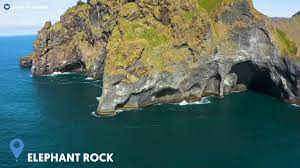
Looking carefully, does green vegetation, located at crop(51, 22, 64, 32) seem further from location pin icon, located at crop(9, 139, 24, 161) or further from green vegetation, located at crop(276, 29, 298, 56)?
green vegetation, located at crop(276, 29, 298, 56)

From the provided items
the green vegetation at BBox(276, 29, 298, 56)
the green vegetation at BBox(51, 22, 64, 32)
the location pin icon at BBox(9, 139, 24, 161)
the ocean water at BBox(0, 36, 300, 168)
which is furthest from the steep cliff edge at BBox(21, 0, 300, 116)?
the green vegetation at BBox(51, 22, 64, 32)

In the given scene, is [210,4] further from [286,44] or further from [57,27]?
[57,27]

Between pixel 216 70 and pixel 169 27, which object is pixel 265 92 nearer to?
pixel 216 70

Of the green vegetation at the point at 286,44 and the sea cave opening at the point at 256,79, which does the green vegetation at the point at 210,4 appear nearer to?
the sea cave opening at the point at 256,79

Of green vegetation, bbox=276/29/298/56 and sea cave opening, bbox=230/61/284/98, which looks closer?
green vegetation, bbox=276/29/298/56

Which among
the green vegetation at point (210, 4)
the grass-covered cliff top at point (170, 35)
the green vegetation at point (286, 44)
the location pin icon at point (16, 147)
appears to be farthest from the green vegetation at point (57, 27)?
the green vegetation at point (286, 44)
